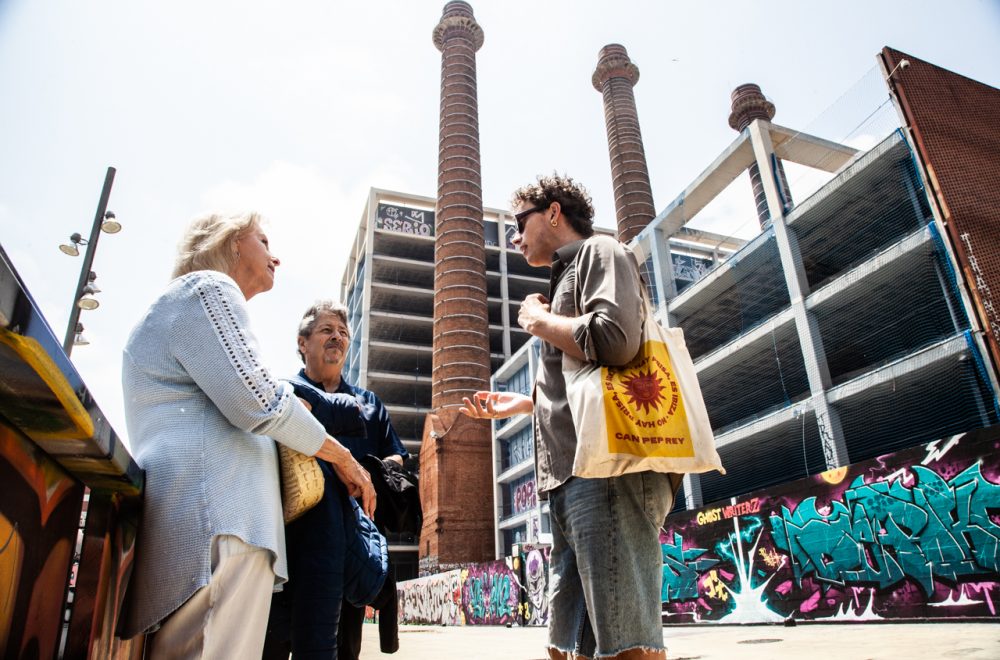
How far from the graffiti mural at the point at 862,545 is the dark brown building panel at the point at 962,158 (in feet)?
12.9

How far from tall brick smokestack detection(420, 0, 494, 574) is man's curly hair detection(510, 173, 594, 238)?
2823cm

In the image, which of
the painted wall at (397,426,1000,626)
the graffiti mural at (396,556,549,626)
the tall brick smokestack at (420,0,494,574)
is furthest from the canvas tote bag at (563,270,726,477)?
the tall brick smokestack at (420,0,494,574)

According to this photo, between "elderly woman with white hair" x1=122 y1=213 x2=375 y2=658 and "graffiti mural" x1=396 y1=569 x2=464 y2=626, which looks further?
"graffiti mural" x1=396 y1=569 x2=464 y2=626

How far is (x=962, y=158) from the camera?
1398cm

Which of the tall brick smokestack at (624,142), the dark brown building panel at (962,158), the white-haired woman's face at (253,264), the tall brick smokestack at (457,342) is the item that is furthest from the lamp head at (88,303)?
the tall brick smokestack at (624,142)

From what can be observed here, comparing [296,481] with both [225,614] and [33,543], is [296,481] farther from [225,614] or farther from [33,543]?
[33,543]

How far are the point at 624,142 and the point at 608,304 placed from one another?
37.3 metres

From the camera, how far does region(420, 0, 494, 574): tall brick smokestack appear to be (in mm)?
30547

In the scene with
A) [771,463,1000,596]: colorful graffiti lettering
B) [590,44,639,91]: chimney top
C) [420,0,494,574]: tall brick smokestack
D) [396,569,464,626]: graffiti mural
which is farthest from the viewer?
[590,44,639,91]: chimney top

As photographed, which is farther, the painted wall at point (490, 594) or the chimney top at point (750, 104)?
the chimney top at point (750, 104)

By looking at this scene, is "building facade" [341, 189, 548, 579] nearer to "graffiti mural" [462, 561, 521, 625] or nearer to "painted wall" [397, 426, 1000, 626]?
"graffiti mural" [462, 561, 521, 625]

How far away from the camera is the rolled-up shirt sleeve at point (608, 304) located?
1.67 meters

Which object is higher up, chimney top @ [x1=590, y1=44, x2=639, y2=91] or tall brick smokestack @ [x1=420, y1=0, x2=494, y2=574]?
chimney top @ [x1=590, y1=44, x2=639, y2=91]

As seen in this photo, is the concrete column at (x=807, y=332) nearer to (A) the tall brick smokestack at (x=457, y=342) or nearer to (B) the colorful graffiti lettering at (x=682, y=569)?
(B) the colorful graffiti lettering at (x=682, y=569)
